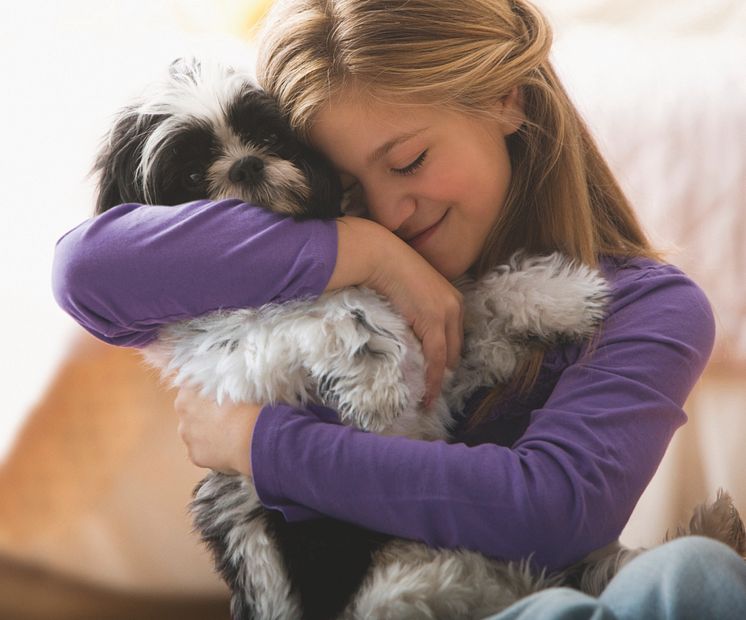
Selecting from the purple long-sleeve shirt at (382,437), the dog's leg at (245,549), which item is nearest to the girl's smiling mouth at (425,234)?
the purple long-sleeve shirt at (382,437)

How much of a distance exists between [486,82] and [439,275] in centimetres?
31

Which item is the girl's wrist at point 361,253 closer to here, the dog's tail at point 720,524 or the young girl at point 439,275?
the young girl at point 439,275

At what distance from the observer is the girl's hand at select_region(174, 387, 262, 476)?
120cm

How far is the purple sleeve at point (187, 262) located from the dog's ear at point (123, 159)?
0.07 meters

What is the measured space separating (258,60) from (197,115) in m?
0.27

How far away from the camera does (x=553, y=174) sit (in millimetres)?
1484

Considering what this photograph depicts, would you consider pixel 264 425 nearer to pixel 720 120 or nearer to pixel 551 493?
pixel 551 493

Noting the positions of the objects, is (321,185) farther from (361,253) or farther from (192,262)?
(192,262)

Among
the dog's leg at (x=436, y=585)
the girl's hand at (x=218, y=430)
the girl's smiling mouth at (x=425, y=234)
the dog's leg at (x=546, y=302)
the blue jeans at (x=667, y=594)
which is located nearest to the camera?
the blue jeans at (x=667, y=594)

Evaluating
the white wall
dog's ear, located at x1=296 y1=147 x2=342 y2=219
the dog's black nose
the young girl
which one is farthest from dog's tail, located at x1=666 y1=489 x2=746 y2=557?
the white wall

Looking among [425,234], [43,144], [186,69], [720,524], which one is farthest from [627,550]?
[43,144]

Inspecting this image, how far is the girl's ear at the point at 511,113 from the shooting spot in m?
1.47

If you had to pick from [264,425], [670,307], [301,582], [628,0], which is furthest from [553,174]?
[628,0]

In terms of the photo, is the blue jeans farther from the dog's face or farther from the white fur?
the dog's face
